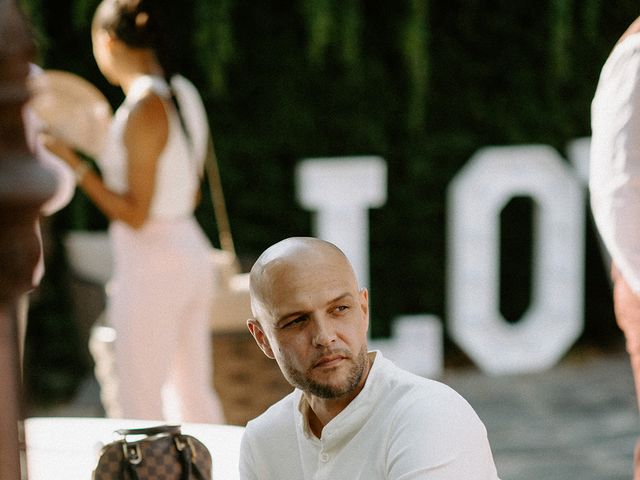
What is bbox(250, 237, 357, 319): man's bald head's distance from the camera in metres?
1.75

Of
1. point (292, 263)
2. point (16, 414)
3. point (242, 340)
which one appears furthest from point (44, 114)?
point (16, 414)

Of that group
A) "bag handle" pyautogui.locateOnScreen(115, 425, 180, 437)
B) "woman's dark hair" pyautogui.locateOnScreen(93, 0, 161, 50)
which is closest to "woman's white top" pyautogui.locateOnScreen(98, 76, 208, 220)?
"woman's dark hair" pyautogui.locateOnScreen(93, 0, 161, 50)

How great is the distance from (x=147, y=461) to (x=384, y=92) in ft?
12.8

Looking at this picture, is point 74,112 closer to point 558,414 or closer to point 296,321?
point 296,321

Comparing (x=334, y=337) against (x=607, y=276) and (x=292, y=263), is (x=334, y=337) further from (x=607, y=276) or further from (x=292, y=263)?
(x=607, y=276)

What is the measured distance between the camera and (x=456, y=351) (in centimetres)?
600

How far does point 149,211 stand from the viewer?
11.2 feet

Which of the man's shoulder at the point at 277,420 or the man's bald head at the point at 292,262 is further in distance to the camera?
the man's shoulder at the point at 277,420

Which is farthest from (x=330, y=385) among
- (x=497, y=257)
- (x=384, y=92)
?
(x=384, y=92)

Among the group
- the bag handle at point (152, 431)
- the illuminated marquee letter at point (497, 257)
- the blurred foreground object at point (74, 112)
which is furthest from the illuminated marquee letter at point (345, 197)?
the bag handle at point (152, 431)

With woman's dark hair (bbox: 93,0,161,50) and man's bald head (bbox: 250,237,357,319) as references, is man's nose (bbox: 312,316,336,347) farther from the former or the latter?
woman's dark hair (bbox: 93,0,161,50)

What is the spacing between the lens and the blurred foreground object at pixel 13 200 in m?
0.79

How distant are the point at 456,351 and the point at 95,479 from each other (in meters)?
4.19

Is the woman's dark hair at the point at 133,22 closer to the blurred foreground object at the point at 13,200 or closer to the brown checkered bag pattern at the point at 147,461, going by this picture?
the brown checkered bag pattern at the point at 147,461
